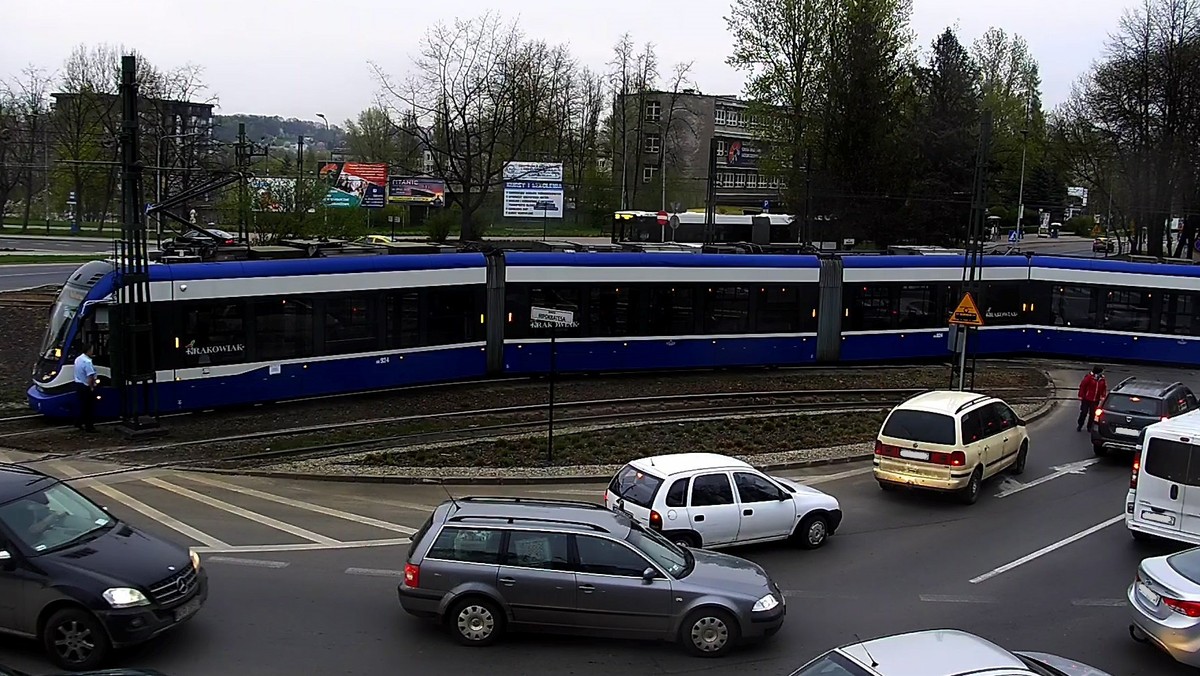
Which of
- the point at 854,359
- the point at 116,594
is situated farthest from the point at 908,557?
the point at 854,359

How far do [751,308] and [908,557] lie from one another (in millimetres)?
14603

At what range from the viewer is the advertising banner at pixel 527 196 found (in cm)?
6209

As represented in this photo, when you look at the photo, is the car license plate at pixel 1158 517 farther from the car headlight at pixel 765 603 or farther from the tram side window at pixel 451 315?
the tram side window at pixel 451 315

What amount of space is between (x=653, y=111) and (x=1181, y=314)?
2434 inches

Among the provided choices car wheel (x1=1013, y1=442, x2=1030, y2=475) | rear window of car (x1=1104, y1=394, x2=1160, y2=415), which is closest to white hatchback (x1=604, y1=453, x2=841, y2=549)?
car wheel (x1=1013, y1=442, x2=1030, y2=475)

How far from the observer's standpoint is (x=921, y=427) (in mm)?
16297

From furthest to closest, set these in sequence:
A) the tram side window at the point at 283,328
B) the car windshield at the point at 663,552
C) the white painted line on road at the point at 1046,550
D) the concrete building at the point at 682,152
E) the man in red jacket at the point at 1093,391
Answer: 1. the concrete building at the point at 682,152
2. the man in red jacket at the point at 1093,391
3. the tram side window at the point at 283,328
4. the white painted line on road at the point at 1046,550
5. the car windshield at the point at 663,552

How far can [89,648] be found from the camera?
8938 mm

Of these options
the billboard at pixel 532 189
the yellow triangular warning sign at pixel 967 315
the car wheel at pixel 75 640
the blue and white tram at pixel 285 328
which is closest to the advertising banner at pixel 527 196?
the billboard at pixel 532 189

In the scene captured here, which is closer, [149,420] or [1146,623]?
[1146,623]

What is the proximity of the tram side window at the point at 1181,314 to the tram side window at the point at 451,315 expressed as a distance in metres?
21.8

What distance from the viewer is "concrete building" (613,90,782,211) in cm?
7762

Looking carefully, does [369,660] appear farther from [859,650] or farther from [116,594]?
[859,650]

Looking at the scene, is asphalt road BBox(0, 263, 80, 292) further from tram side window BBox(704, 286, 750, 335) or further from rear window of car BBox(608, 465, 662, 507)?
rear window of car BBox(608, 465, 662, 507)
